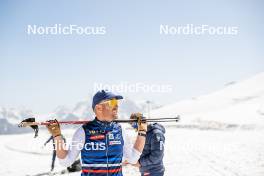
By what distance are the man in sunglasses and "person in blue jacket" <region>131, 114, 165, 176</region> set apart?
2420mm

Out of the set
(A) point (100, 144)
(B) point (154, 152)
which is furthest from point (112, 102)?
(B) point (154, 152)

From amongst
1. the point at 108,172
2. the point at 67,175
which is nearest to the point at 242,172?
the point at 67,175

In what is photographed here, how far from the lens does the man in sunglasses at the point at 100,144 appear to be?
12.2 ft

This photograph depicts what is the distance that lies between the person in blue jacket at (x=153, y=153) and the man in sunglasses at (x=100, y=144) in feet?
7.94

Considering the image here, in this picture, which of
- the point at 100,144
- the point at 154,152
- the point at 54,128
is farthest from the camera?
the point at 154,152

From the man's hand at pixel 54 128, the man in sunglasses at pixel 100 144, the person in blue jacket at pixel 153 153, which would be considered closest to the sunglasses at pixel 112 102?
the man in sunglasses at pixel 100 144

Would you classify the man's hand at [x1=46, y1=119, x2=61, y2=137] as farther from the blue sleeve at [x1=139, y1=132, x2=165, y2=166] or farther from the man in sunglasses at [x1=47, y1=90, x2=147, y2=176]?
the blue sleeve at [x1=139, y1=132, x2=165, y2=166]

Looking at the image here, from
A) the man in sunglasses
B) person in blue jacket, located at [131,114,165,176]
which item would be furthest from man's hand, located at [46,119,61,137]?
person in blue jacket, located at [131,114,165,176]

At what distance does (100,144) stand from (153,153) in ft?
8.74

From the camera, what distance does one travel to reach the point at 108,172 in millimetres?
3695

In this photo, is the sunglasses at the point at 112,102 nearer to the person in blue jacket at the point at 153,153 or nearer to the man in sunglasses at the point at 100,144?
the man in sunglasses at the point at 100,144

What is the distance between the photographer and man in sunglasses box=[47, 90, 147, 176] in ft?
12.2

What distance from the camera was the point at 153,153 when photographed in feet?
20.6

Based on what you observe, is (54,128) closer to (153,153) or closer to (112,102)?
(112,102)
